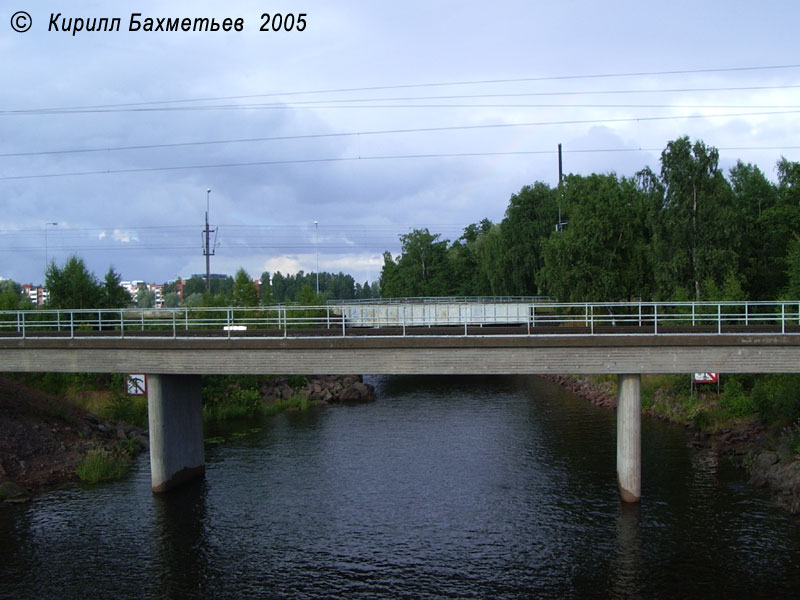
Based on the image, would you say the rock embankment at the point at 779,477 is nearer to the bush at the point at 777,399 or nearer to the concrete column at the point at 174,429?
the bush at the point at 777,399

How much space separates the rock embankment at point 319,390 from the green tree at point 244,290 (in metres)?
13.7

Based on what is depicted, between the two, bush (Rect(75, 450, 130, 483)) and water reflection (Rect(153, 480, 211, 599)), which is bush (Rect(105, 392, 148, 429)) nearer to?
bush (Rect(75, 450, 130, 483))

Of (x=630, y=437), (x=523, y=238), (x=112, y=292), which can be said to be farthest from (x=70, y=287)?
(x=523, y=238)

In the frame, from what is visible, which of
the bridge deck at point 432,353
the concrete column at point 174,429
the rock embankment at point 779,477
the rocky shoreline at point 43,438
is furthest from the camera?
the rocky shoreline at point 43,438

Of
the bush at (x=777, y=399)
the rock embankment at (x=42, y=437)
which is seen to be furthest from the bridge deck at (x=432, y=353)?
the bush at (x=777, y=399)

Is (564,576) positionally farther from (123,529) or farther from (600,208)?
(600,208)

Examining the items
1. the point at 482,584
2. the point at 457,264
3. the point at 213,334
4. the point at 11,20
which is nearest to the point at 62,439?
the point at 213,334

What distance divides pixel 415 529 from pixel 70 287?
40.4 meters

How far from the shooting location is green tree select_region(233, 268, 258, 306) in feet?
238

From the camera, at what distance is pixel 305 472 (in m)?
34.6

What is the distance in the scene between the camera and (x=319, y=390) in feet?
198

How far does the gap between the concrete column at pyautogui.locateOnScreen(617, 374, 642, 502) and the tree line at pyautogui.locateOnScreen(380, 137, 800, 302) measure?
20.8 m

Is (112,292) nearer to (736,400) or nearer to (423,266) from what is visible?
(736,400)

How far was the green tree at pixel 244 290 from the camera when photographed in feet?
238
